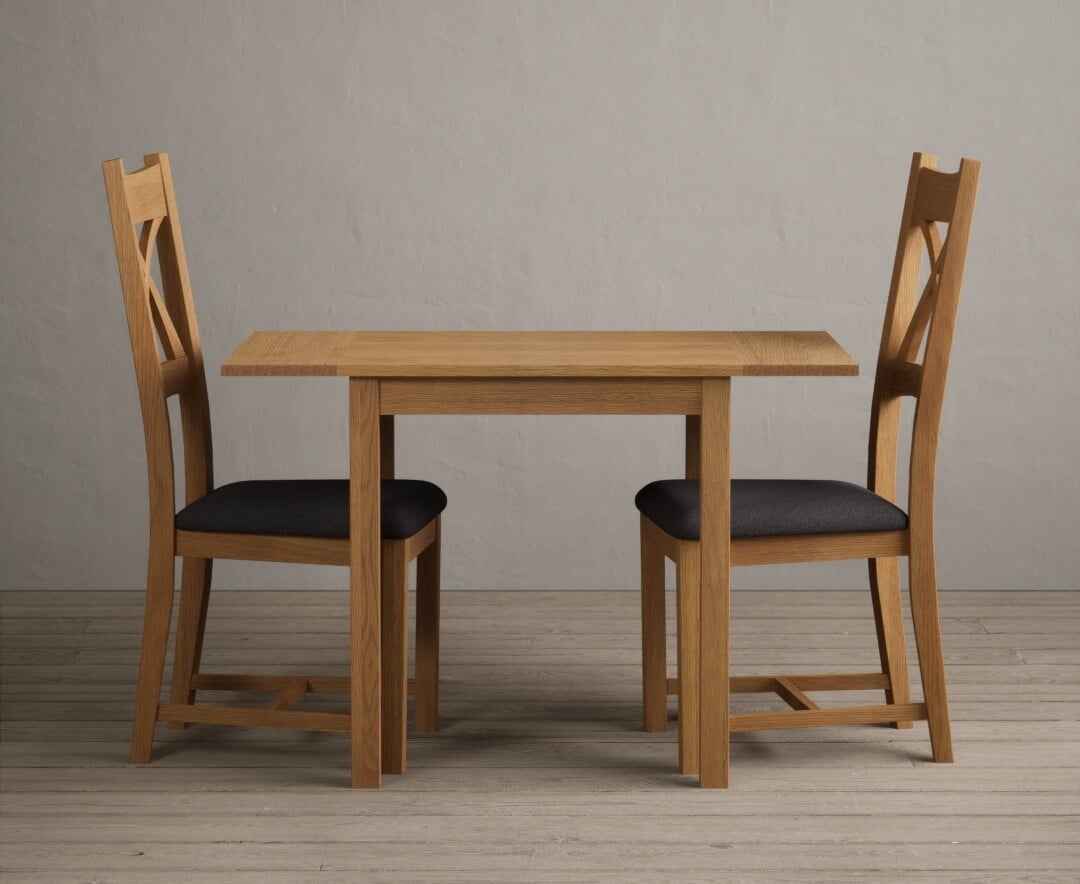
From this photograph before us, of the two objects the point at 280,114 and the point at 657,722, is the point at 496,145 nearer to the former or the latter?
the point at 280,114

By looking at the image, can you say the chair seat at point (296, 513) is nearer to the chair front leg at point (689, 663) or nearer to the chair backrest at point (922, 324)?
the chair front leg at point (689, 663)

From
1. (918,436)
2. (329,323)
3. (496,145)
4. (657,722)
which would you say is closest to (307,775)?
(657,722)

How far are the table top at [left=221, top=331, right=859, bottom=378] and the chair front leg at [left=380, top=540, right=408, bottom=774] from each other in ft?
1.12

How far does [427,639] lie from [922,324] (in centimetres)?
114

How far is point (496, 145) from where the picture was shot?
4.04m

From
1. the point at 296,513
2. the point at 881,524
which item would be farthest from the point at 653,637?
the point at 296,513

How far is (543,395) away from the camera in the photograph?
2662 mm

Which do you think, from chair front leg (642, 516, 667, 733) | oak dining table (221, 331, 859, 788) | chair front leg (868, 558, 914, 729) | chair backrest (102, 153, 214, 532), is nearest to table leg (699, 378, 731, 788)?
oak dining table (221, 331, 859, 788)

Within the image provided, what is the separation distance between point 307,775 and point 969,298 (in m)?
2.27

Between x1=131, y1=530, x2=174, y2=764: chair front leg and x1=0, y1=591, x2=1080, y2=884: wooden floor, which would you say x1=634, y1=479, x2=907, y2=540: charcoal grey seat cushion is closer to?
x1=0, y1=591, x2=1080, y2=884: wooden floor

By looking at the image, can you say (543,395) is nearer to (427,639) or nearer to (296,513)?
(296,513)

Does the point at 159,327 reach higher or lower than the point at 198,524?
higher

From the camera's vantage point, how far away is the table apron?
265cm

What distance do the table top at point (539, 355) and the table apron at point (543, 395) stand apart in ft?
0.06
